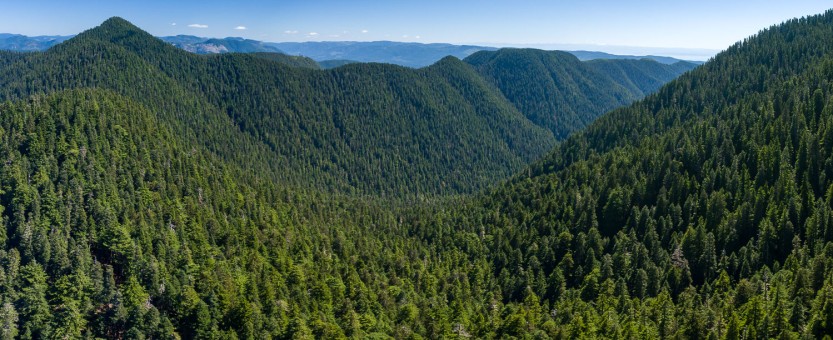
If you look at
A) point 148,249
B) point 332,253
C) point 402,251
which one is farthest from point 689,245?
point 148,249

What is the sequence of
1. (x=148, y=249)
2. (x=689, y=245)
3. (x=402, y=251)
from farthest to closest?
1. (x=402, y=251)
2. (x=689, y=245)
3. (x=148, y=249)

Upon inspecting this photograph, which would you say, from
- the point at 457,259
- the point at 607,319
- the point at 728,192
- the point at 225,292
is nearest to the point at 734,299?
the point at 607,319

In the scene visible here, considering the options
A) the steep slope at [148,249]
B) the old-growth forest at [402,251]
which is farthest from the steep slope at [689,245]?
the steep slope at [148,249]

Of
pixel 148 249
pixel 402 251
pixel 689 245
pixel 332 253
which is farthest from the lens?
pixel 402 251

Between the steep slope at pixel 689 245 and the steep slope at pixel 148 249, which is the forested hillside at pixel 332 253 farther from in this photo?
the steep slope at pixel 689 245

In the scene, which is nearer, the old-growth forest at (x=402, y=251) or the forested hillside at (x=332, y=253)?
the old-growth forest at (x=402, y=251)

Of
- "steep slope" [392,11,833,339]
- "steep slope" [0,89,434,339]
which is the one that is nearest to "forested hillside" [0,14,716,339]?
"steep slope" [0,89,434,339]

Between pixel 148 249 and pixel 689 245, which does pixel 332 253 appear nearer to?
pixel 148 249

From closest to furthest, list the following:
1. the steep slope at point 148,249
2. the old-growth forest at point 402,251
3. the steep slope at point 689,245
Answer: the steep slope at point 689,245 → the old-growth forest at point 402,251 → the steep slope at point 148,249
